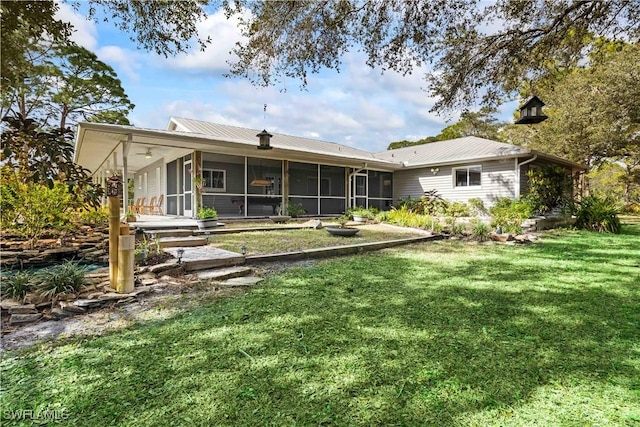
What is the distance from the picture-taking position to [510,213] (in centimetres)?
1053

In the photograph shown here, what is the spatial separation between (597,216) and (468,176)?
4.55m

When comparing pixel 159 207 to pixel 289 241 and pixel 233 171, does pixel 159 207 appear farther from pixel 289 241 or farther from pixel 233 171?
pixel 289 241

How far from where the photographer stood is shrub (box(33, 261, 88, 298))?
3.49 metres

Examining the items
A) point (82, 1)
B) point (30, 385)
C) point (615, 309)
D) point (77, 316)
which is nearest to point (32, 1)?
point (82, 1)

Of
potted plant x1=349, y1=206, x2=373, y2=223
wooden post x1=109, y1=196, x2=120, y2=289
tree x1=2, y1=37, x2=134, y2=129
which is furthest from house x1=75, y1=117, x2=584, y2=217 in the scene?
wooden post x1=109, y1=196, x2=120, y2=289

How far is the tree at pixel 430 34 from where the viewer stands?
5.35m

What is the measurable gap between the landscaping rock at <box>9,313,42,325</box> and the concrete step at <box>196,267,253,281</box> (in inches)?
66.7

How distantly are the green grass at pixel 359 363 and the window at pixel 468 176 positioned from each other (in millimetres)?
10361

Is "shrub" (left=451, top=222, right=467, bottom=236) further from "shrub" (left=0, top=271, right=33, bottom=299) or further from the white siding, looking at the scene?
the white siding

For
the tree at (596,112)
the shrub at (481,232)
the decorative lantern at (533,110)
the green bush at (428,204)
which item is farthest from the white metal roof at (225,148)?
the shrub at (481,232)

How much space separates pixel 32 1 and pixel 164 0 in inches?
65.6

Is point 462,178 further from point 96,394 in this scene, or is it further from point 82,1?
point 96,394

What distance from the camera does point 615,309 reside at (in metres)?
3.28

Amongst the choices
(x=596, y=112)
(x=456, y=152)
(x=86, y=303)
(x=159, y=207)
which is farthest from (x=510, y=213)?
(x=159, y=207)
